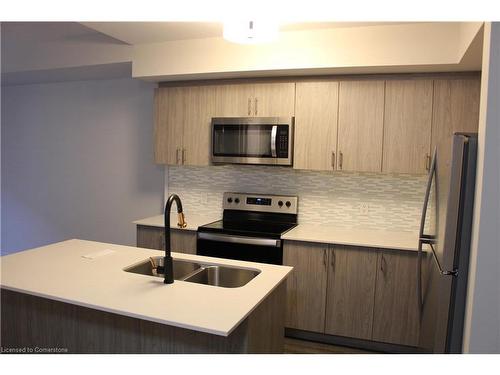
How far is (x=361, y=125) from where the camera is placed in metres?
3.13

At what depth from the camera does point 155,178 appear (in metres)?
4.28

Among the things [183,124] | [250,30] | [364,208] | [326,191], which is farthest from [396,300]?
[183,124]

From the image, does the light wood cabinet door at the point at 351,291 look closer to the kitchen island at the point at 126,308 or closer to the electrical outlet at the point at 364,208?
the electrical outlet at the point at 364,208

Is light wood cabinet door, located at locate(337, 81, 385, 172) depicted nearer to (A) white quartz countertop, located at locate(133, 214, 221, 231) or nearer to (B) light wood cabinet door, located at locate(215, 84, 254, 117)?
(B) light wood cabinet door, located at locate(215, 84, 254, 117)

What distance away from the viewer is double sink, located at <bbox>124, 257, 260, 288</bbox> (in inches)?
87.1

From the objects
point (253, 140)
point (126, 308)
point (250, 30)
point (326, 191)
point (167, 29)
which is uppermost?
point (167, 29)

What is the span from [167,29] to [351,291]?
2.46m

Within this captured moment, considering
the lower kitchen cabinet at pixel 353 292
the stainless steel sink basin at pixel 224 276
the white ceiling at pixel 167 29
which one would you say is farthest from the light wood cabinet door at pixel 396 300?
the white ceiling at pixel 167 29

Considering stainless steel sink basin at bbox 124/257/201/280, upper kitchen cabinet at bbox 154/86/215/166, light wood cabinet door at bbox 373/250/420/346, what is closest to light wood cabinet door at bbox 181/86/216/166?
upper kitchen cabinet at bbox 154/86/215/166

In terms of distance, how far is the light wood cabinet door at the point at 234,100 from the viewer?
342 centimetres

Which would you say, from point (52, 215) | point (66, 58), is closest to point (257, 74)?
point (66, 58)

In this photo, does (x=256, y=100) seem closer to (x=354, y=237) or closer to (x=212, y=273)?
(x=354, y=237)

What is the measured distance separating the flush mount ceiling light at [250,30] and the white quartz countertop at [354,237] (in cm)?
156
